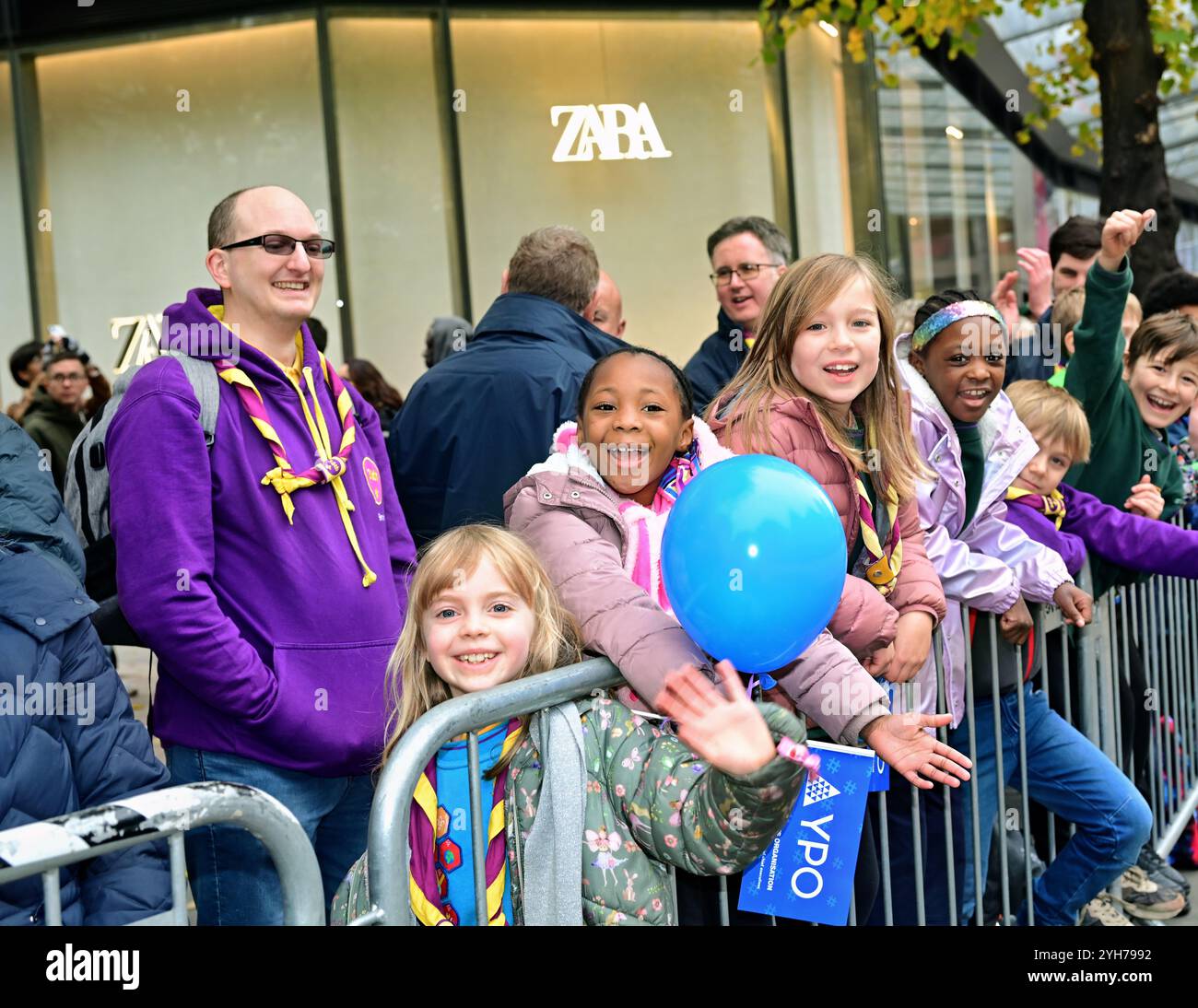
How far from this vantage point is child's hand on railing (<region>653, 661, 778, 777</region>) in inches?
83.7

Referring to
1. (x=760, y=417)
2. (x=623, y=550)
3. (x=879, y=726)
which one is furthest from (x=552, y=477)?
(x=879, y=726)

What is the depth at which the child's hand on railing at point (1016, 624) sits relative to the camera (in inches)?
148

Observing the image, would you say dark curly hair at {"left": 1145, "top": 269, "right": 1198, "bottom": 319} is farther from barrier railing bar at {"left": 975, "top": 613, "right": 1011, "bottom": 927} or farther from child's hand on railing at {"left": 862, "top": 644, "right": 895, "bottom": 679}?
child's hand on railing at {"left": 862, "top": 644, "right": 895, "bottom": 679}

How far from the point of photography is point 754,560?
2.47m

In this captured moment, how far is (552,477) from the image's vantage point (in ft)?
9.57

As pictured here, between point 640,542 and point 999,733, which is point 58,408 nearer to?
point 640,542

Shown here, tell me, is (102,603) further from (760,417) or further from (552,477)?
(760,417)

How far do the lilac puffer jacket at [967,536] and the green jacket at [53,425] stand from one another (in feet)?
14.8

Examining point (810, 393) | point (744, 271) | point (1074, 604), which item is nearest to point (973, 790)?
point (1074, 604)

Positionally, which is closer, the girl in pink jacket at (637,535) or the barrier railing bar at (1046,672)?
the girl in pink jacket at (637,535)

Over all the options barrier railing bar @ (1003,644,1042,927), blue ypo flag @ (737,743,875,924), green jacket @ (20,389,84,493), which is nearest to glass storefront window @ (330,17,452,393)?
green jacket @ (20,389,84,493)

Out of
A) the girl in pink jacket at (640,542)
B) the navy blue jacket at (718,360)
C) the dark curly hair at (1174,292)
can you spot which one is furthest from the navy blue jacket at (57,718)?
the dark curly hair at (1174,292)

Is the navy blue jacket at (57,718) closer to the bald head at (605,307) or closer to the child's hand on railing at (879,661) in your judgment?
the child's hand on railing at (879,661)
